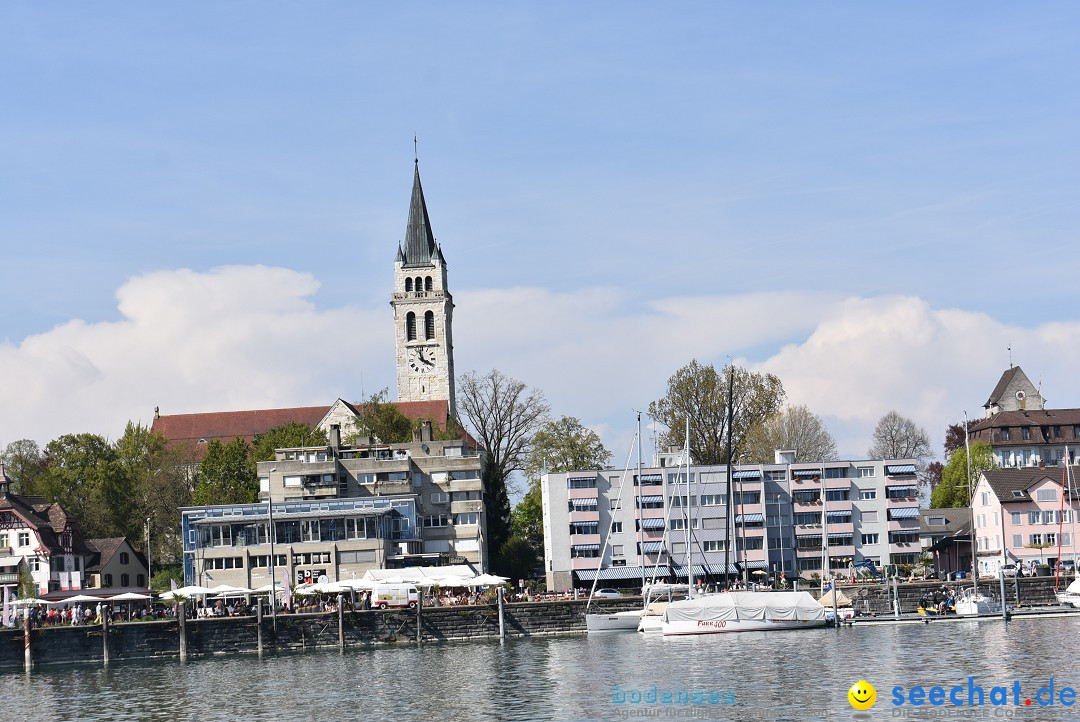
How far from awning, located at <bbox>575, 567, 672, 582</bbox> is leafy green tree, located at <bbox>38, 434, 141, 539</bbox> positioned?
48.0m

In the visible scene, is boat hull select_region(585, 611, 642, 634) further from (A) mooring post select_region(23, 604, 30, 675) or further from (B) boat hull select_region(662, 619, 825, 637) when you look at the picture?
(A) mooring post select_region(23, 604, 30, 675)

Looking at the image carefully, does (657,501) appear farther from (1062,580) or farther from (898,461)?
(1062,580)

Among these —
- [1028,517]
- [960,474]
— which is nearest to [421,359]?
[960,474]

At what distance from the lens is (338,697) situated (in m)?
61.4

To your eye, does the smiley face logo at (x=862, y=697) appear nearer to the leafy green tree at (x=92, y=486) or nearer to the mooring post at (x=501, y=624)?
the mooring post at (x=501, y=624)

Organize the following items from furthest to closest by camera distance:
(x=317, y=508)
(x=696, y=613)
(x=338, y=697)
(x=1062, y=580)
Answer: (x=317, y=508)
(x=1062, y=580)
(x=696, y=613)
(x=338, y=697)

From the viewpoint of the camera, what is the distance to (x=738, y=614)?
8550cm

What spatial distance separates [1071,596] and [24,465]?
368ft

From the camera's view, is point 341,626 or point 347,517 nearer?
point 341,626

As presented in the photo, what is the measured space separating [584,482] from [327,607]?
1307 inches

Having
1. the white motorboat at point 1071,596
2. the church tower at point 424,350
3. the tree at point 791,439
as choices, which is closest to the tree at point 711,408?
the tree at point 791,439

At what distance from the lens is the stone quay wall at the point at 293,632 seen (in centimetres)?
8481

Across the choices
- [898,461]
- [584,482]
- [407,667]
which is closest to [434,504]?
[584,482]

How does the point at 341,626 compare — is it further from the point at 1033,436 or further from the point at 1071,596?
the point at 1033,436
